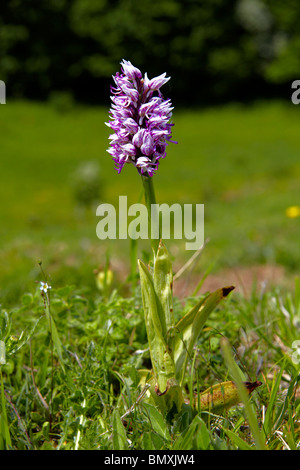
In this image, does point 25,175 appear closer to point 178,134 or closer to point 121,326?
point 178,134

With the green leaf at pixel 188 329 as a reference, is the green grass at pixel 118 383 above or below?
A: below

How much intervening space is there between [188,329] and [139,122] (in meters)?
0.80

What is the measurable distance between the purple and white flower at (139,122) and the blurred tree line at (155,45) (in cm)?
3494

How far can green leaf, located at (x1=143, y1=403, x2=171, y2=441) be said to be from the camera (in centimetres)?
172

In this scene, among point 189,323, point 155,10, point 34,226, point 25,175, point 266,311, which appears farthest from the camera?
point 155,10

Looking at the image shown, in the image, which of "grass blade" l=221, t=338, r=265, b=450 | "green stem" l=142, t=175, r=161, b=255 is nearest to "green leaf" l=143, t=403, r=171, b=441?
"grass blade" l=221, t=338, r=265, b=450

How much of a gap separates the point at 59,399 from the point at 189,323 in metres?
0.66

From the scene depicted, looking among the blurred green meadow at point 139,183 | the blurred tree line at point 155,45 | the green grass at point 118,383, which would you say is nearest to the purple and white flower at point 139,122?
the green grass at point 118,383

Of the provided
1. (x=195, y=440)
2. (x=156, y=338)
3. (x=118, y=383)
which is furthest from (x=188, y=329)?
(x=118, y=383)

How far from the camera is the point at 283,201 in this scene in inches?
520

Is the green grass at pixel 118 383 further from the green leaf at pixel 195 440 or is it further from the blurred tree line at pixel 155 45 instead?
the blurred tree line at pixel 155 45

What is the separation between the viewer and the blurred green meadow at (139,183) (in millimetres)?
6402

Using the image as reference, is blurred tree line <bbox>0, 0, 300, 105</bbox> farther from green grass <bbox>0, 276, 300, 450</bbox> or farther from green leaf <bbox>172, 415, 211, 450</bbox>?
green leaf <bbox>172, 415, 211, 450</bbox>
